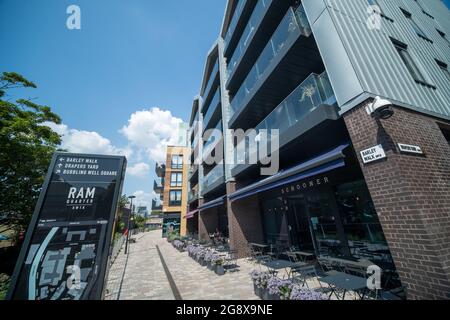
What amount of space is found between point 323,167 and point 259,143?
4376 mm

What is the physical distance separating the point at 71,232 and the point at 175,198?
31058 millimetres

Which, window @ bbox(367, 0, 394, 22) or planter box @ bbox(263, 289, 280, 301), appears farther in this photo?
window @ bbox(367, 0, 394, 22)

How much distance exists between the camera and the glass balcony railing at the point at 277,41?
22.3 feet

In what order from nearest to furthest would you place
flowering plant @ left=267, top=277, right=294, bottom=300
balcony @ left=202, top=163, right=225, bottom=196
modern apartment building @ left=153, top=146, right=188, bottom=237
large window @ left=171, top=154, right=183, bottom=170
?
flowering plant @ left=267, top=277, right=294, bottom=300, balcony @ left=202, top=163, right=225, bottom=196, modern apartment building @ left=153, top=146, right=188, bottom=237, large window @ left=171, top=154, right=183, bottom=170

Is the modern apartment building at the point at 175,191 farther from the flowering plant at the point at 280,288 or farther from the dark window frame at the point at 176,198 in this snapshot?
the flowering plant at the point at 280,288

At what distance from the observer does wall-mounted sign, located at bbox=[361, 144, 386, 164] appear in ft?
13.6

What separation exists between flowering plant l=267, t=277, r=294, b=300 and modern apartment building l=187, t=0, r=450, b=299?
94.0 inches

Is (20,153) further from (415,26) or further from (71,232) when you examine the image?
(415,26)

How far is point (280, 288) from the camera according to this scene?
4.60 m

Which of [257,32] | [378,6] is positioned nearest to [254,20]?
[257,32]

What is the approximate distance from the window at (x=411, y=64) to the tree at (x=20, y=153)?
18.5m

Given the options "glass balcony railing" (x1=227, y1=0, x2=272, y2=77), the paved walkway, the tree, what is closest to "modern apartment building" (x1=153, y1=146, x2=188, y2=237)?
the tree

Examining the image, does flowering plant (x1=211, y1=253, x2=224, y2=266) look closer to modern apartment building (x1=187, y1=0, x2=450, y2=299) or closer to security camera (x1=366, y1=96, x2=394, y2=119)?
modern apartment building (x1=187, y1=0, x2=450, y2=299)
